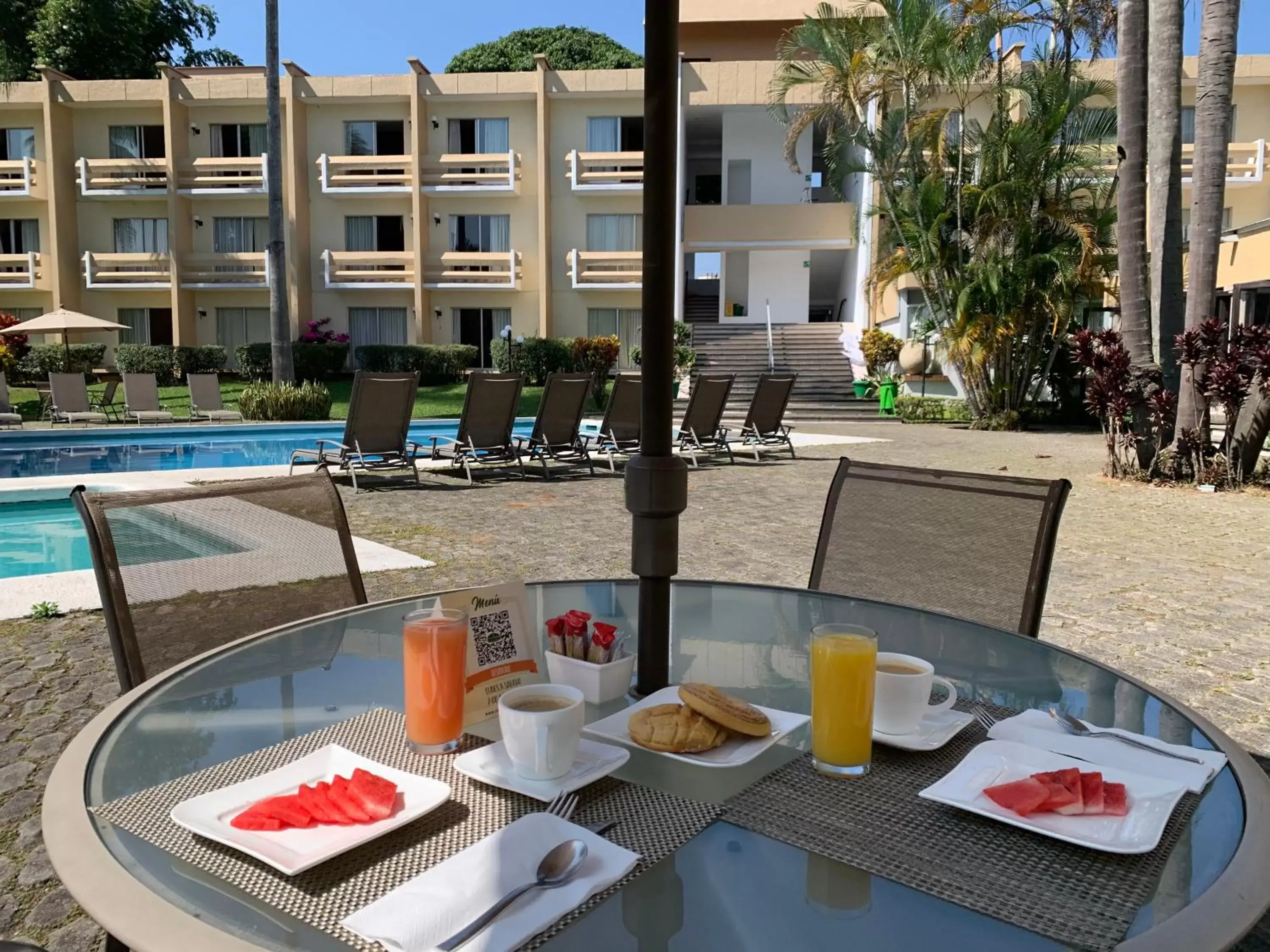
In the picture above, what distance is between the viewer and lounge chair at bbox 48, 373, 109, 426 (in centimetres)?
1465

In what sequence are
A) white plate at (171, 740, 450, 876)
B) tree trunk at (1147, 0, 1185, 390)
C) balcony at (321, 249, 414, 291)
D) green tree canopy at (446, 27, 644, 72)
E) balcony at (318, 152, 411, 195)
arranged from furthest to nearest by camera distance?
green tree canopy at (446, 27, 644, 72), balcony at (321, 249, 414, 291), balcony at (318, 152, 411, 195), tree trunk at (1147, 0, 1185, 390), white plate at (171, 740, 450, 876)

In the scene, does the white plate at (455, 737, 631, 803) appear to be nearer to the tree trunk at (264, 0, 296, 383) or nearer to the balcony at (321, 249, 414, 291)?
the tree trunk at (264, 0, 296, 383)

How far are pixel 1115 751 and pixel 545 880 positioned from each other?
819mm

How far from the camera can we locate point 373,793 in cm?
108

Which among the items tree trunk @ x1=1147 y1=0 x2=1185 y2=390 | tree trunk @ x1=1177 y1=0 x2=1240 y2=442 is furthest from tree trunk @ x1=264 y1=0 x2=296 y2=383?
tree trunk @ x1=1177 y1=0 x2=1240 y2=442

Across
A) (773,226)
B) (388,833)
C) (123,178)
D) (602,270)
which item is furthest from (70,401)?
(773,226)

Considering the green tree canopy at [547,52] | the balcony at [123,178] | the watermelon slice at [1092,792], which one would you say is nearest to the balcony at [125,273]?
the balcony at [123,178]

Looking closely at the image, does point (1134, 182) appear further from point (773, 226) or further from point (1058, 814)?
point (773, 226)

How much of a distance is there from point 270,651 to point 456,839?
86 cm

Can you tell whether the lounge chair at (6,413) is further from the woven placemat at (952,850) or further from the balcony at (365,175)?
the woven placemat at (952,850)

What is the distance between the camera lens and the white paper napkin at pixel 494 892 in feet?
2.75

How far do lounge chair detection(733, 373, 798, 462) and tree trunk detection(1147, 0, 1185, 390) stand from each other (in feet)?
12.6

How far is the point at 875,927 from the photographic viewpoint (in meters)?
0.90

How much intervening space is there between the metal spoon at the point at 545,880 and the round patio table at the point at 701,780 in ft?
0.17
